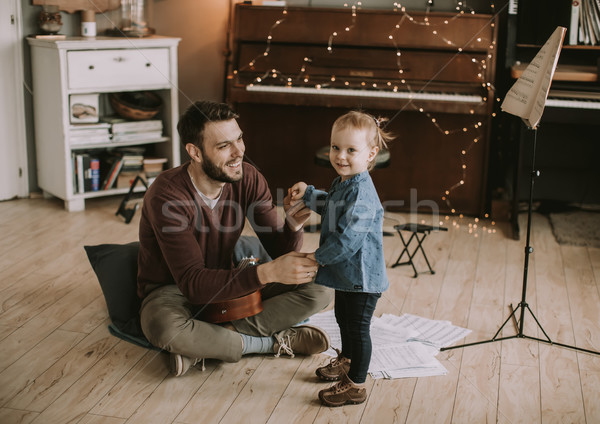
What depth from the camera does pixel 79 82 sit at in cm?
390

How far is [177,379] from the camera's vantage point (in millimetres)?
2293

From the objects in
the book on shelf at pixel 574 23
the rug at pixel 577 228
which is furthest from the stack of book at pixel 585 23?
the rug at pixel 577 228

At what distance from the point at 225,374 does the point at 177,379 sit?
0.50 feet

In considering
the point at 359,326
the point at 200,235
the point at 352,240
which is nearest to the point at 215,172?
the point at 200,235

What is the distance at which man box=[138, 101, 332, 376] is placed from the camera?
2.21 metres

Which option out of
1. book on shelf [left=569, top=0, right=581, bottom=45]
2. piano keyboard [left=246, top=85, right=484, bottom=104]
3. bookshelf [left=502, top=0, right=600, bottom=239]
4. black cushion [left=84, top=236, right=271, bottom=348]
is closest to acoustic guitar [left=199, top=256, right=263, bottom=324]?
black cushion [left=84, top=236, right=271, bottom=348]

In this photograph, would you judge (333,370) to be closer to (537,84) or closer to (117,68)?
(537,84)

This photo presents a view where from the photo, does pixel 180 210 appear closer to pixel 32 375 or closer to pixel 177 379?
pixel 177 379

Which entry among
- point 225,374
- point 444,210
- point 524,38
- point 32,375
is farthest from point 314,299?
point 524,38

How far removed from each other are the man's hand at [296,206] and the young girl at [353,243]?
0.07 metres

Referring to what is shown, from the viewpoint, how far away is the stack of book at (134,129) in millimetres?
4125

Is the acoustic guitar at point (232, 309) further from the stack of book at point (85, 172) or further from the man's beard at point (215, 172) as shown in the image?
the stack of book at point (85, 172)

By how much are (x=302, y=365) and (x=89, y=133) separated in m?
2.23

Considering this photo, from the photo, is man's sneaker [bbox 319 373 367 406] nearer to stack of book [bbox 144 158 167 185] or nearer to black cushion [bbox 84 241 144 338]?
black cushion [bbox 84 241 144 338]
